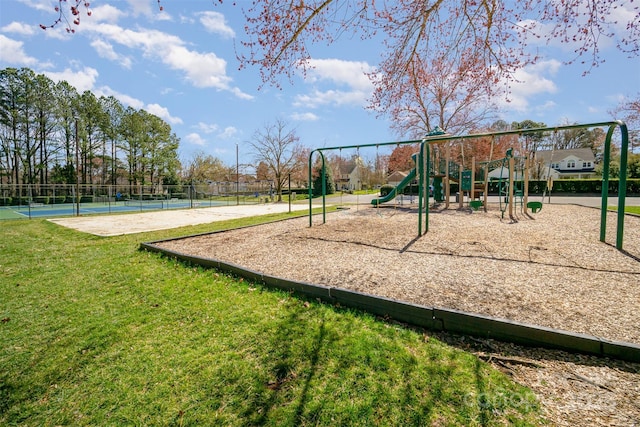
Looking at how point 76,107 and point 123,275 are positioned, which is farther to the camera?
point 76,107

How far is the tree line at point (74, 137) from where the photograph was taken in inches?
1093

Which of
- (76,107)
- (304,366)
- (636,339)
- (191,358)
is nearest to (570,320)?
(636,339)

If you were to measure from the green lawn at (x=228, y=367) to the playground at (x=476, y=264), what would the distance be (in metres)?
0.89

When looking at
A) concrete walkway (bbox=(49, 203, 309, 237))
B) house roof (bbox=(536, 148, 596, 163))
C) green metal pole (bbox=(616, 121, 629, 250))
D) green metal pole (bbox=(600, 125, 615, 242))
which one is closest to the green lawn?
green metal pole (bbox=(616, 121, 629, 250))

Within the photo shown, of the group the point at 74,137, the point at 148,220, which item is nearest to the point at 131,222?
the point at 148,220

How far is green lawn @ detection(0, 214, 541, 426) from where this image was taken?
1956 millimetres

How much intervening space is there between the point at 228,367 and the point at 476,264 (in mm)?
3820

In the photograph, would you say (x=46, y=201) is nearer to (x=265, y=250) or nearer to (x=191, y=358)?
(x=265, y=250)

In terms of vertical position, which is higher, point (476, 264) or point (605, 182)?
point (605, 182)

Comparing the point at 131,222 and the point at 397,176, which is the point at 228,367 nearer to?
the point at 131,222

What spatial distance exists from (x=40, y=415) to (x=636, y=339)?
14.9ft

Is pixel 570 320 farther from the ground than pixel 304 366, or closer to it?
farther from the ground

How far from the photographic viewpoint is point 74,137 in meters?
31.3

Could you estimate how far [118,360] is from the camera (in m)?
2.63
